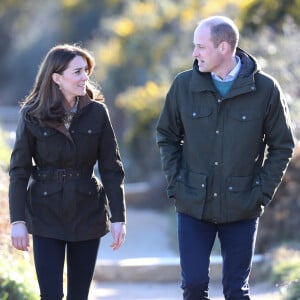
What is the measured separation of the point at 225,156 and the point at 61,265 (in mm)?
1090

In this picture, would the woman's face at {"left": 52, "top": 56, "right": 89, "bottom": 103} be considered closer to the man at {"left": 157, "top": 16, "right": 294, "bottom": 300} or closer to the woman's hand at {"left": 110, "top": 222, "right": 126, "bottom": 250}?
the man at {"left": 157, "top": 16, "right": 294, "bottom": 300}

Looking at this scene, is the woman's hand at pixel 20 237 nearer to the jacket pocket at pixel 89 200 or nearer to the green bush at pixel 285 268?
the jacket pocket at pixel 89 200

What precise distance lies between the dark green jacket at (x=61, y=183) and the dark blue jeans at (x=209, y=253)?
413mm

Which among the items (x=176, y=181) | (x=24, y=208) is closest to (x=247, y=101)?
(x=176, y=181)

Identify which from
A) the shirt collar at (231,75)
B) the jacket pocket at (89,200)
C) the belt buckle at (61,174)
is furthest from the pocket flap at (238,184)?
the belt buckle at (61,174)

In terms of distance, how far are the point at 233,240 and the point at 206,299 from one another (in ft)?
1.19

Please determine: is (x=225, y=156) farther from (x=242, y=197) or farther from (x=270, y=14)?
(x=270, y=14)

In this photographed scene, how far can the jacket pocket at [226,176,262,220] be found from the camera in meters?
5.20

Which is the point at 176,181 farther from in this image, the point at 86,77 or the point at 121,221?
the point at 86,77

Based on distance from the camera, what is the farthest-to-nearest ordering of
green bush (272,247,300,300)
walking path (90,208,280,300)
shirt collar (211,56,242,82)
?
walking path (90,208,280,300)
green bush (272,247,300,300)
shirt collar (211,56,242,82)

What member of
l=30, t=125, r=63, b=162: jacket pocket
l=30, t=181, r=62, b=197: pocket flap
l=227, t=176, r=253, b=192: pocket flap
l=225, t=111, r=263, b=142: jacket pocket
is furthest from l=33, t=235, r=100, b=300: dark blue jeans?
l=225, t=111, r=263, b=142: jacket pocket

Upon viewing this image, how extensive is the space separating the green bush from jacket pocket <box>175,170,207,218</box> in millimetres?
1721

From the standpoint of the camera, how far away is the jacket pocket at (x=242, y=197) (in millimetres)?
5199

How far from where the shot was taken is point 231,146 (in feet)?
17.1
